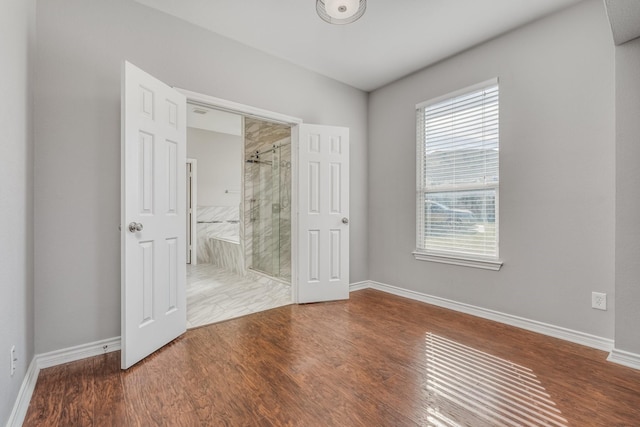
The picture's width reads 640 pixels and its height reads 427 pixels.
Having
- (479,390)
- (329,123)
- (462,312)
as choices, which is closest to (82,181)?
(329,123)

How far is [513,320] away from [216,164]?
18.7ft

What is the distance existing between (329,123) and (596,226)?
2.81 m

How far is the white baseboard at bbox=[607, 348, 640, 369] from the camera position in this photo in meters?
2.00

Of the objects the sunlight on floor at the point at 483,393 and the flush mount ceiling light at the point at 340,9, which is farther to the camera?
the flush mount ceiling light at the point at 340,9

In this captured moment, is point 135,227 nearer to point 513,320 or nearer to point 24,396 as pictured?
point 24,396

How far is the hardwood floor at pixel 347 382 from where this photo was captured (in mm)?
1521

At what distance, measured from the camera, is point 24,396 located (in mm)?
1622

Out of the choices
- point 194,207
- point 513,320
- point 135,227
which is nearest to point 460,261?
point 513,320

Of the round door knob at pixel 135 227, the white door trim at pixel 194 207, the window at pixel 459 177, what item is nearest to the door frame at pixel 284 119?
the round door knob at pixel 135 227

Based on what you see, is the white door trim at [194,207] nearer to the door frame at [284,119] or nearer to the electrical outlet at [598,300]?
the door frame at [284,119]

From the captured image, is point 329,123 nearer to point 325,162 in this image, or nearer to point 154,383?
point 325,162

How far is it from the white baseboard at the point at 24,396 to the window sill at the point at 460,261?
3.42 metres

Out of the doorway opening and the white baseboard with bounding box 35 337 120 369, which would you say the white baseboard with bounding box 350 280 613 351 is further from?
the white baseboard with bounding box 35 337 120 369

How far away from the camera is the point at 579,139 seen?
2414mm
